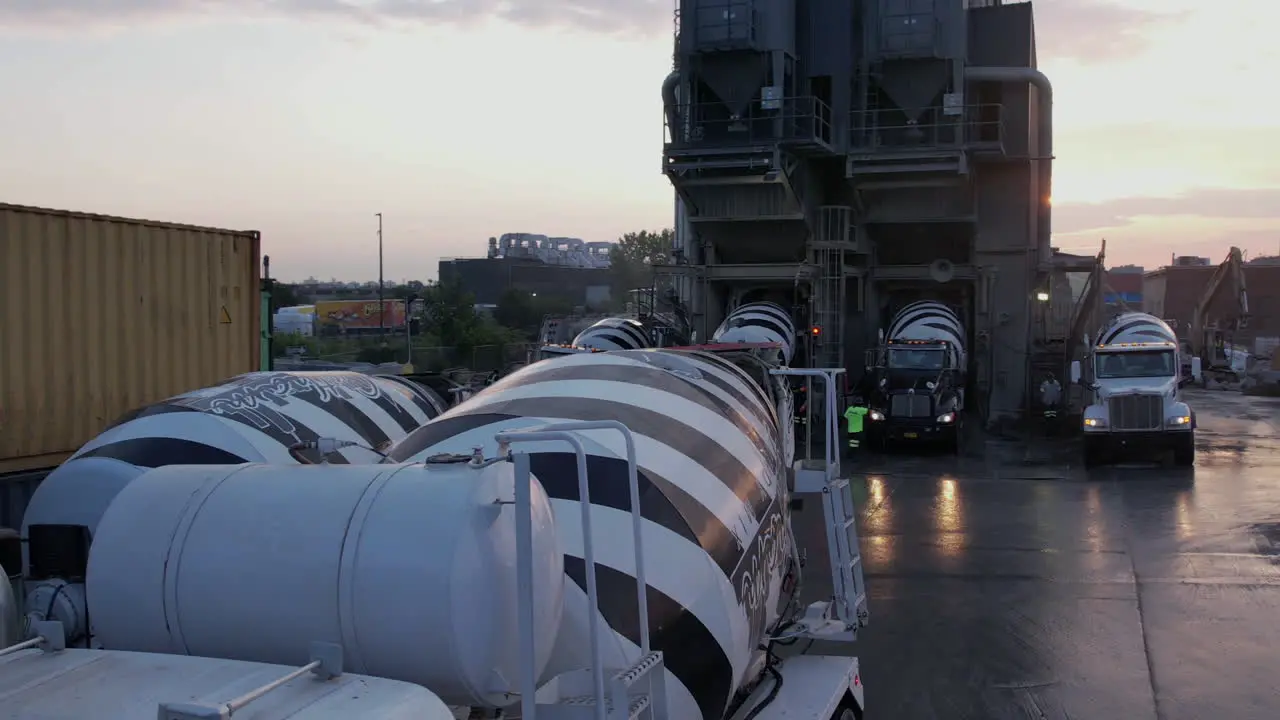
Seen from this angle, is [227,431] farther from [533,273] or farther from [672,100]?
[533,273]

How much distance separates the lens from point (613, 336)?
28.1 meters

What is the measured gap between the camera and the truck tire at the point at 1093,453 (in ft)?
74.8

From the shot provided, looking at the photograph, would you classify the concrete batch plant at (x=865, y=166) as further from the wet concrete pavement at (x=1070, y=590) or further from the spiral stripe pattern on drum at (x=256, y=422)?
the spiral stripe pattern on drum at (x=256, y=422)

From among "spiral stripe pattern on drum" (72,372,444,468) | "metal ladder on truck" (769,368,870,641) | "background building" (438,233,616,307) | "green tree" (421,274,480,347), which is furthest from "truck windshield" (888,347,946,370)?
"background building" (438,233,616,307)

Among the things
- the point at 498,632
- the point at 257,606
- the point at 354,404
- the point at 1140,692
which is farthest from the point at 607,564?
the point at 1140,692

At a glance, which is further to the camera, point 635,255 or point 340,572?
point 635,255

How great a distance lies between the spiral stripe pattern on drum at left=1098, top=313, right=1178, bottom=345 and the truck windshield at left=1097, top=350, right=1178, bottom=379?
5.27 ft

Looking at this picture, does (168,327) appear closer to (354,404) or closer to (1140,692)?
(354,404)

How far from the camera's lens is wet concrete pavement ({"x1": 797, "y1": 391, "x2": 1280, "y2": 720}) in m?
9.64

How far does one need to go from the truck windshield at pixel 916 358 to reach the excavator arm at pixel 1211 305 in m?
20.8

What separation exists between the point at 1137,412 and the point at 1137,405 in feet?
0.47

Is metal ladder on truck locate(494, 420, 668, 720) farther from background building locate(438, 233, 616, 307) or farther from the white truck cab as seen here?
background building locate(438, 233, 616, 307)

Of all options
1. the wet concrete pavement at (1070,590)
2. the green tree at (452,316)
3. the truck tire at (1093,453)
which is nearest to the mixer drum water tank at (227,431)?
the wet concrete pavement at (1070,590)

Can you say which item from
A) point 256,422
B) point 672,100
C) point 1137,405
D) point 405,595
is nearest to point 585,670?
point 405,595
